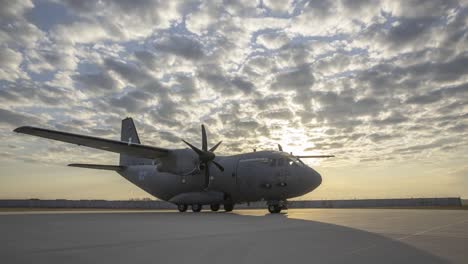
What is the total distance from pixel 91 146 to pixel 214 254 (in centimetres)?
2098

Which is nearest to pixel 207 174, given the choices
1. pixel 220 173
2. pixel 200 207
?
pixel 220 173

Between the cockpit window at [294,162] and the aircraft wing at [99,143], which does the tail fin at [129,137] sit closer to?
the aircraft wing at [99,143]

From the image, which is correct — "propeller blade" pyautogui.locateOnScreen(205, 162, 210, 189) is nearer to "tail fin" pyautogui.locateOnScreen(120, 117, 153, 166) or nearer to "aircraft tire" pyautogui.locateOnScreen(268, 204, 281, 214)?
"aircraft tire" pyautogui.locateOnScreen(268, 204, 281, 214)

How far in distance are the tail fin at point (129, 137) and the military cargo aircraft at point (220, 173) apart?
6547mm

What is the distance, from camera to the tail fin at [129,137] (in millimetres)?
37438

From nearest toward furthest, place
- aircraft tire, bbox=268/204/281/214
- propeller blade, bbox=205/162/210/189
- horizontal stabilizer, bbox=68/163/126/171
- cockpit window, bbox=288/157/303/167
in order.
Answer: cockpit window, bbox=288/157/303/167 → aircraft tire, bbox=268/204/281/214 → propeller blade, bbox=205/162/210/189 → horizontal stabilizer, bbox=68/163/126/171

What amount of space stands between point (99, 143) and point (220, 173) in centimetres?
914

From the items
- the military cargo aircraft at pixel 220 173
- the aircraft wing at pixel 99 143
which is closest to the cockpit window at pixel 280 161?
the military cargo aircraft at pixel 220 173

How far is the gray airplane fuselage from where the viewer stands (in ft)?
83.9

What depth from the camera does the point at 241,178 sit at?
90.2 feet

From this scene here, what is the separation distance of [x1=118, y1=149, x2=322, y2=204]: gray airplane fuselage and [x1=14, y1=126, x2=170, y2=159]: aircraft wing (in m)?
1.31

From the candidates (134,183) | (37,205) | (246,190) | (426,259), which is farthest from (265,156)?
(37,205)

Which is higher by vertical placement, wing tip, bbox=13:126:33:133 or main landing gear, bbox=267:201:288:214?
wing tip, bbox=13:126:33:133

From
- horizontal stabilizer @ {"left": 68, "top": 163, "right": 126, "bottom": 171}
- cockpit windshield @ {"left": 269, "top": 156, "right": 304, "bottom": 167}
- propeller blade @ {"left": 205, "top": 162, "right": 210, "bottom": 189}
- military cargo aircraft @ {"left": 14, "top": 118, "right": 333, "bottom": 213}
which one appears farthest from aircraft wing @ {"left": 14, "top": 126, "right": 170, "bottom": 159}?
cockpit windshield @ {"left": 269, "top": 156, "right": 304, "bottom": 167}
